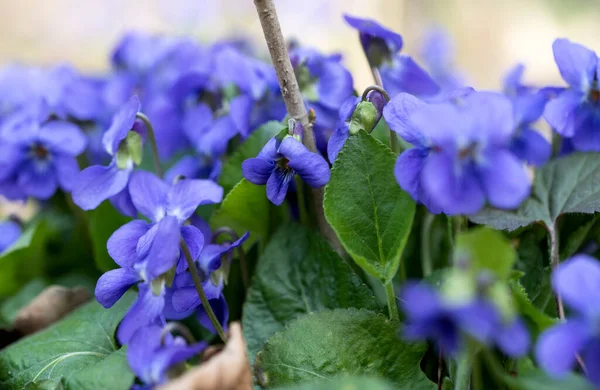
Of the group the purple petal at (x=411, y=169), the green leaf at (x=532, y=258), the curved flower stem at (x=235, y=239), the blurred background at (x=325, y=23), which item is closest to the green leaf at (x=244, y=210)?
the curved flower stem at (x=235, y=239)

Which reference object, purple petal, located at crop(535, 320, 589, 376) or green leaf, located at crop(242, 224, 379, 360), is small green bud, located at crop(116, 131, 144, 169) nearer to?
green leaf, located at crop(242, 224, 379, 360)

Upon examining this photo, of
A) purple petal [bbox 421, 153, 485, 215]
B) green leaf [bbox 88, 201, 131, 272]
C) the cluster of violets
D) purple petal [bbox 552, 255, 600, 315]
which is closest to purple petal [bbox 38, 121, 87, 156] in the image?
the cluster of violets

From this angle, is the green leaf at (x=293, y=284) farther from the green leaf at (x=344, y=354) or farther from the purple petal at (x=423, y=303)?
the purple petal at (x=423, y=303)

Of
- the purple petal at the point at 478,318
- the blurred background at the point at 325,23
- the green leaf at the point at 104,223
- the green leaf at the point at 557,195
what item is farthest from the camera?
the blurred background at the point at 325,23

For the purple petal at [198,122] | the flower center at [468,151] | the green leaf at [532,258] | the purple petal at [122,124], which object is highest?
the purple petal at [122,124]

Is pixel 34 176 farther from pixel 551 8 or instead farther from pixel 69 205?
pixel 551 8

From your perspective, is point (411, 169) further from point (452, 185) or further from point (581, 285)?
point (581, 285)

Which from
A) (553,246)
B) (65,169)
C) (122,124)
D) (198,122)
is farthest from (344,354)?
(65,169)
